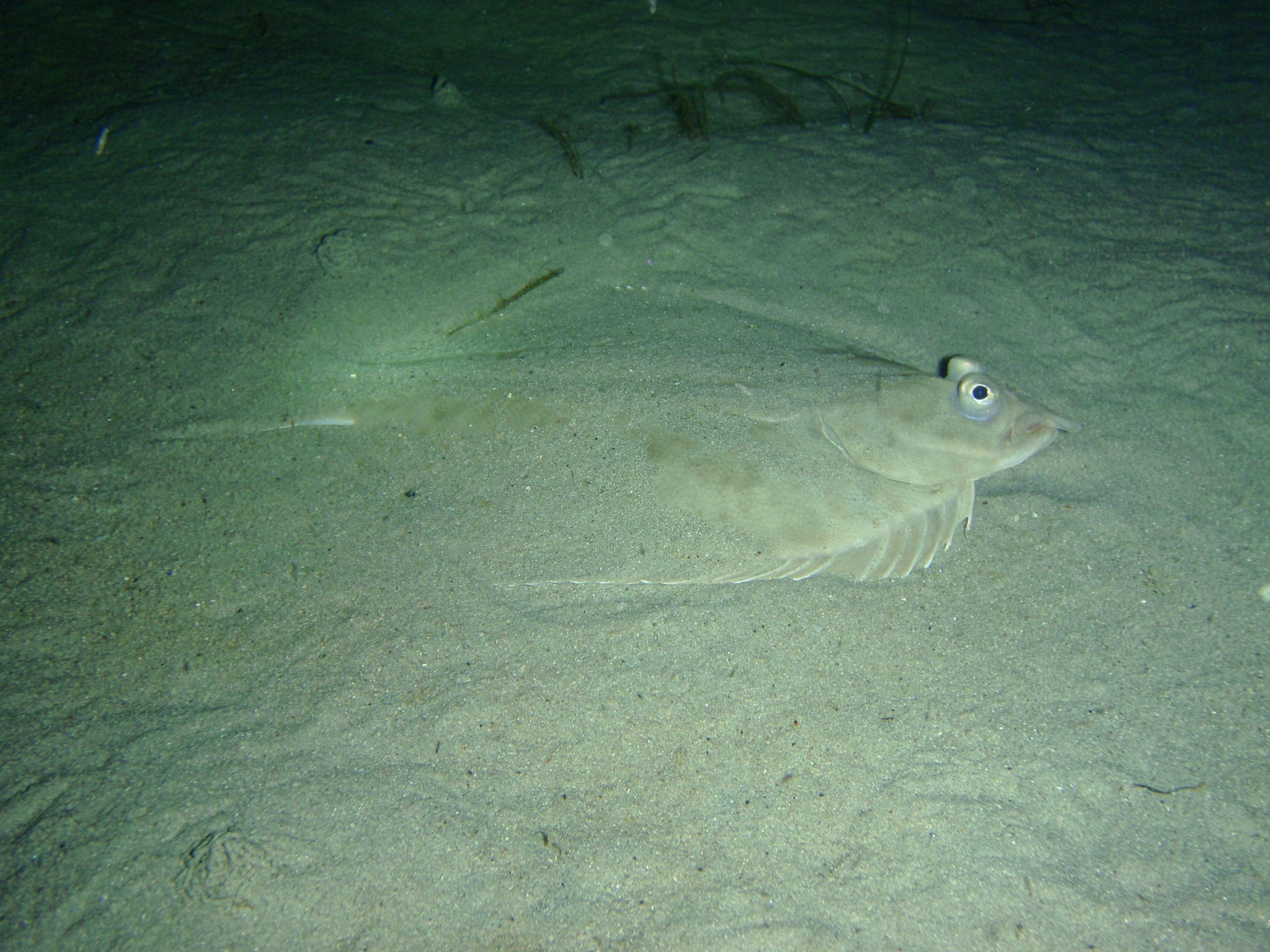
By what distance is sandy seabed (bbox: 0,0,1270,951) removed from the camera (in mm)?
2211

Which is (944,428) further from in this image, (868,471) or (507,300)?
(507,300)

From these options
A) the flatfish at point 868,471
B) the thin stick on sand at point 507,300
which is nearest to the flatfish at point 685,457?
the flatfish at point 868,471

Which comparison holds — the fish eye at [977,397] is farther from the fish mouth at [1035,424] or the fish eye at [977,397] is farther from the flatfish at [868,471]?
the fish mouth at [1035,424]

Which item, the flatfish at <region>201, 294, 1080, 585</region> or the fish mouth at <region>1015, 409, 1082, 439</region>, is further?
the fish mouth at <region>1015, 409, 1082, 439</region>

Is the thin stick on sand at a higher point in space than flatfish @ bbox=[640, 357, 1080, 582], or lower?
higher

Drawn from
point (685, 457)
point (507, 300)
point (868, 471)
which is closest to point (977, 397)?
point (868, 471)

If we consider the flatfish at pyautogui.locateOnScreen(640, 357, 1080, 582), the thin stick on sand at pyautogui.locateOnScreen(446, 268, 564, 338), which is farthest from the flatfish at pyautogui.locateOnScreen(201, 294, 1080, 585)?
the thin stick on sand at pyautogui.locateOnScreen(446, 268, 564, 338)

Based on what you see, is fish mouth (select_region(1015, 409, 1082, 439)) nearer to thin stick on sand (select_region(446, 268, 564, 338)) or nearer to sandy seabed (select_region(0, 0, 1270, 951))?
sandy seabed (select_region(0, 0, 1270, 951))

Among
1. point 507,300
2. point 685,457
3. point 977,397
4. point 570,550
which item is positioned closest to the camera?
point 570,550

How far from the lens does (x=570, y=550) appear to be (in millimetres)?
3080

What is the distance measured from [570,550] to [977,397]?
228 centimetres

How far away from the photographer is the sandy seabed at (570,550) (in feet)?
7.25

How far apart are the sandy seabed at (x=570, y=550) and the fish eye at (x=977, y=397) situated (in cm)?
50

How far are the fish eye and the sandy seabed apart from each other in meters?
0.50
